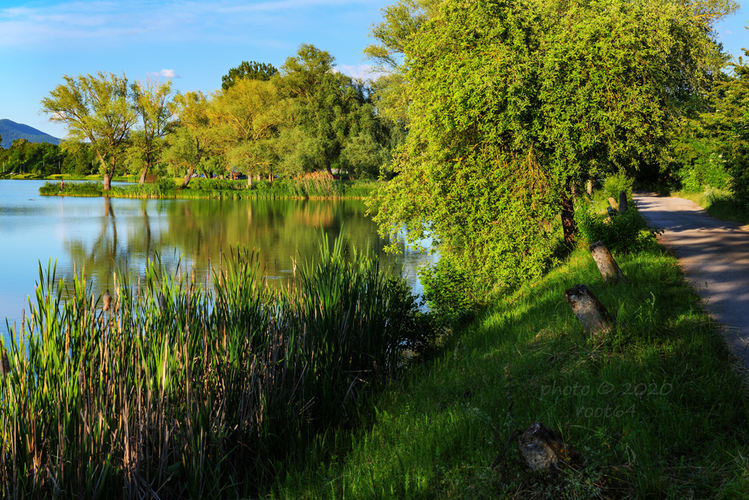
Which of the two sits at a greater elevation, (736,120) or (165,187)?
(736,120)

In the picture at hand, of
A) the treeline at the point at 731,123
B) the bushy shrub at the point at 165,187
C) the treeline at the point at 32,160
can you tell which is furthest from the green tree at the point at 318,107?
the treeline at the point at 32,160

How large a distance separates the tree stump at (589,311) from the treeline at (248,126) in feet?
157

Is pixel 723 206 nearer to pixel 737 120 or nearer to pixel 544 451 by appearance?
pixel 737 120

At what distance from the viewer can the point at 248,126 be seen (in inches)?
2544

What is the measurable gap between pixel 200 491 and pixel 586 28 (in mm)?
11343

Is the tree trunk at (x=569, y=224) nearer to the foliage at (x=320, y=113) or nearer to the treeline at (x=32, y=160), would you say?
the foliage at (x=320, y=113)

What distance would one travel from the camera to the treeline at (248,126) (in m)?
57.5

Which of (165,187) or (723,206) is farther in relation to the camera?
(165,187)

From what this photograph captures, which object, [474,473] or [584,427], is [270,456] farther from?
[584,427]

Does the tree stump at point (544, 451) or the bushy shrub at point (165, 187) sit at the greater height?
the bushy shrub at point (165, 187)

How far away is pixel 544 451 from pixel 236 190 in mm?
57434

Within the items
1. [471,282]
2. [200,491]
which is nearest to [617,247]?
[471,282]

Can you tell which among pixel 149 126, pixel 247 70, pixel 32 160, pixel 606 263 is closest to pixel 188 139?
pixel 149 126

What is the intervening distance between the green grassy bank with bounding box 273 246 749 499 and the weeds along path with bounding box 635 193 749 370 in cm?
31
